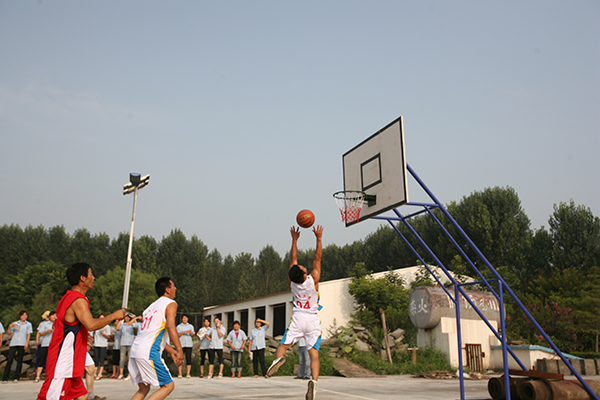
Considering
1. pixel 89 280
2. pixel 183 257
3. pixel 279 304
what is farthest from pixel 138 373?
pixel 183 257

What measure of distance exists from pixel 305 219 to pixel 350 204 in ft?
7.68

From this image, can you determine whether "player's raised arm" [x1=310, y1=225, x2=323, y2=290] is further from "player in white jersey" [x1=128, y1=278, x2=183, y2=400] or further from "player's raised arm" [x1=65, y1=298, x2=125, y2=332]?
"player's raised arm" [x1=65, y1=298, x2=125, y2=332]

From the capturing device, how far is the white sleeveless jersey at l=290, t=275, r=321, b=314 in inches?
290

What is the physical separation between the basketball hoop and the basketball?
6.72 feet

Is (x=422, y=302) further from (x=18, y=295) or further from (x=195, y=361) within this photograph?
(x=18, y=295)

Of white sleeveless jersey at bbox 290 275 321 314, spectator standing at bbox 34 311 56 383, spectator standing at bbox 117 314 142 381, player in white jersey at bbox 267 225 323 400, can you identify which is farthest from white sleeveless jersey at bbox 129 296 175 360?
spectator standing at bbox 117 314 142 381

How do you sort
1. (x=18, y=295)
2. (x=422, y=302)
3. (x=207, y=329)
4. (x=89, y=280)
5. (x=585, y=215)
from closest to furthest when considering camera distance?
(x=89, y=280), (x=207, y=329), (x=422, y=302), (x=585, y=215), (x=18, y=295)

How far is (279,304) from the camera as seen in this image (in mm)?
31625

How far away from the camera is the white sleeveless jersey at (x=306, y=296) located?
290 inches

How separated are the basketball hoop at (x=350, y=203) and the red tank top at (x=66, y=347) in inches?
255

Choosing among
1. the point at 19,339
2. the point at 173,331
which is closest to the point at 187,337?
the point at 19,339

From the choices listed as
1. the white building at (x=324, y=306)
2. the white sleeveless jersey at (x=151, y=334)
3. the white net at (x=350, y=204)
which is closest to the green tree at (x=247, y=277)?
the white building at (x=324, y=306)

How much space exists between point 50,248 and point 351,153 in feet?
165

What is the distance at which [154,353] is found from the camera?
17.7ft
